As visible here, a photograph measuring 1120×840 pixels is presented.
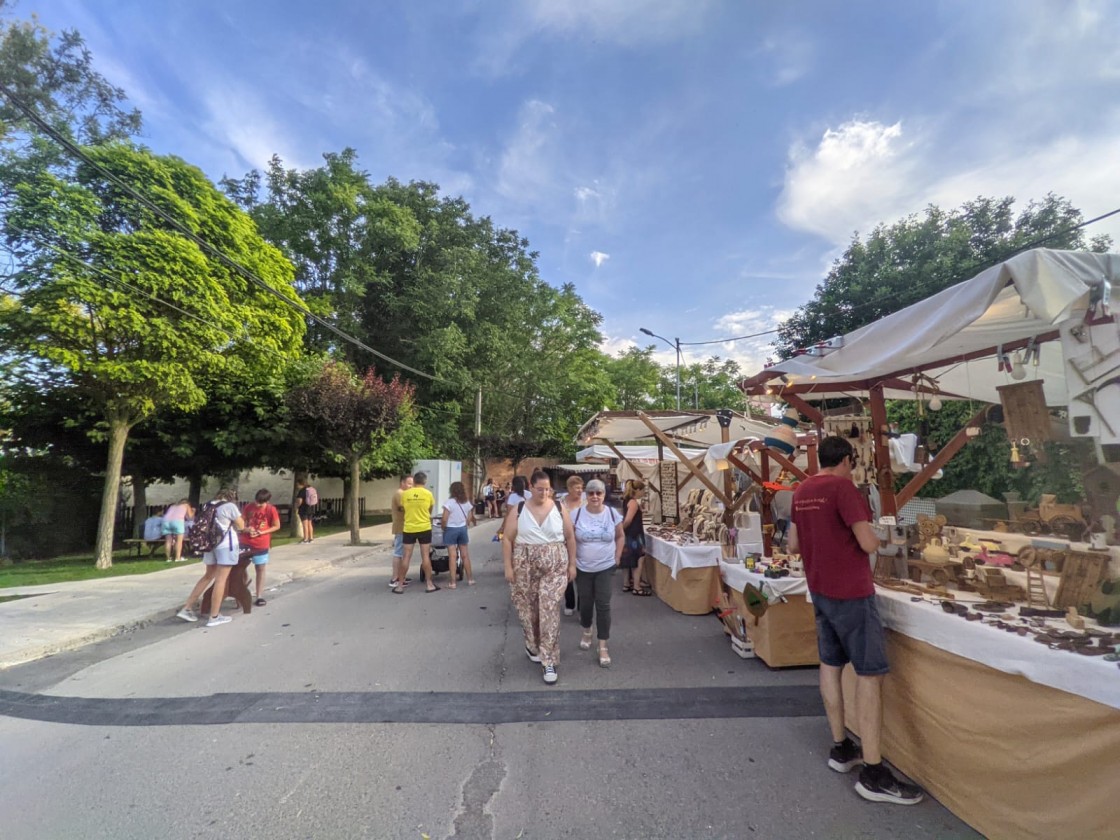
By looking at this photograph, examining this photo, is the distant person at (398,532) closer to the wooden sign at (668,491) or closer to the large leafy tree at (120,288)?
the wooden sign at (668,491)

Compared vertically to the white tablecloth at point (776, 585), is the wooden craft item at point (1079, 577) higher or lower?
higher

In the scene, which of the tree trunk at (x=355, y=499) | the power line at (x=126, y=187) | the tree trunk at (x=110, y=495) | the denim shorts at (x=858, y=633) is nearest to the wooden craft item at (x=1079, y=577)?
the denim shorts at (x=858, y=633)

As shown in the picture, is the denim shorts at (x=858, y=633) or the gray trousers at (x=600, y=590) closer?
the denim shorts at (x=858, y=633)

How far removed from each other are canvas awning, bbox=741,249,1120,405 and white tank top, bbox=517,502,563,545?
7.34ft

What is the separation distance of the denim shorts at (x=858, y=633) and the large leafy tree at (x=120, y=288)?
36.1 ft

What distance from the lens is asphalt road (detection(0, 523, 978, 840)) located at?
2.73 metres

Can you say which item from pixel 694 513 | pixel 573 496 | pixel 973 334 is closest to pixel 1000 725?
pixel 973 334

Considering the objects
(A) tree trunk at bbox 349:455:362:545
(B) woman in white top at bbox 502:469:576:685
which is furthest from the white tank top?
(A) tree trunk at bbox 349:455:362:545

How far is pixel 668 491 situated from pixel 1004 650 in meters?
7.51

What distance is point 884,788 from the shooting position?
2.81 meters

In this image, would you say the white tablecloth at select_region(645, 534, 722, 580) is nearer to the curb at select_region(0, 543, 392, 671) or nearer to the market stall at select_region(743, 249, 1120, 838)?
the market stall at select_region(743, 249, 1120, 838)

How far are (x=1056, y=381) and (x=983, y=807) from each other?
3.35 meters

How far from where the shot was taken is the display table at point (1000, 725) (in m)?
2.14

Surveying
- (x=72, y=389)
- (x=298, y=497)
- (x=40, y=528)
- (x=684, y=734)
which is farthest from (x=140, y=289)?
(x=684, y=734)
